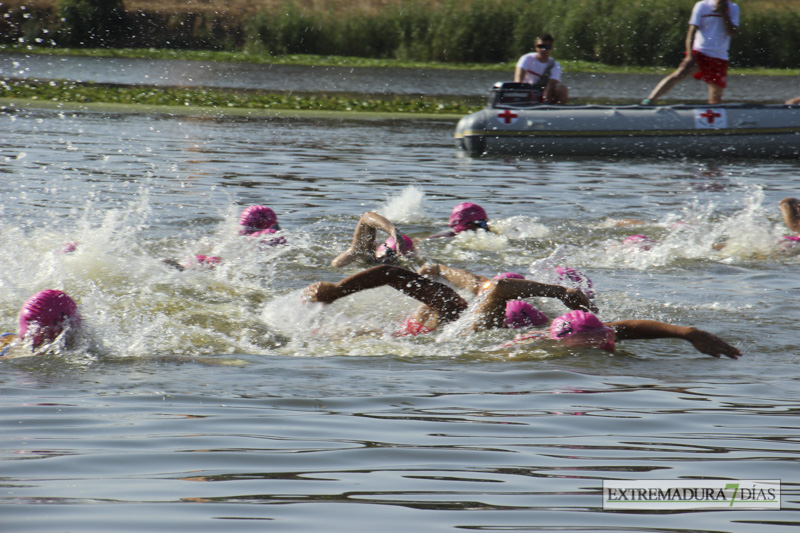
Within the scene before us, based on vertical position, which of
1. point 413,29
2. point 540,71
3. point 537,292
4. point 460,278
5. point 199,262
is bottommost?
point 199,262

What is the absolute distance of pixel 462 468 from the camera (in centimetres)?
432

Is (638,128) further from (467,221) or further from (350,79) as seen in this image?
(350,79)

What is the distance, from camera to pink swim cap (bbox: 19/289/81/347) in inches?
260

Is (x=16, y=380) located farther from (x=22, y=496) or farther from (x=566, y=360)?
(x=566, y=360)

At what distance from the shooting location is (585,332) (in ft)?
22.4

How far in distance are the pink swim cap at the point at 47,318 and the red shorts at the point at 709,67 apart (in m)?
12.0

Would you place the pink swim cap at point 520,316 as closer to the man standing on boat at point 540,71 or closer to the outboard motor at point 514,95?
the outboard motor at point 514,95

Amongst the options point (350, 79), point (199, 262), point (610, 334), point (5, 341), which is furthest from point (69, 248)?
point (350, 79)

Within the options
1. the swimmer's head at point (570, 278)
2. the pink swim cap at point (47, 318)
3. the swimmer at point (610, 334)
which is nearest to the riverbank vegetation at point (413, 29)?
the swimmer's head at point (570, 278)

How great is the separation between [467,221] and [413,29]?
26.7 m

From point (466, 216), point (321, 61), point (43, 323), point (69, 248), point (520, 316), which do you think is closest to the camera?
point (43, 323)

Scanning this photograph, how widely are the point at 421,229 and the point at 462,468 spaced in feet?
25.2

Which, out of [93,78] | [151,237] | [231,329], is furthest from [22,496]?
[93,78]

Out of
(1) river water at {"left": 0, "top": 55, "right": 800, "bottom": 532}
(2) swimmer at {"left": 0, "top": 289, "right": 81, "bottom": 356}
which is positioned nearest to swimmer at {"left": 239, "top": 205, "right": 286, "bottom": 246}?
(1) river water at {"left": 0, "top": 55, "right": 800, "bottom": 532}
